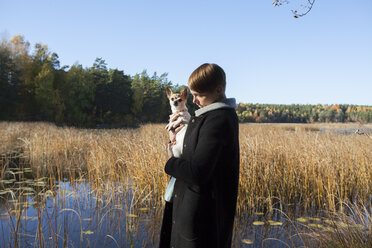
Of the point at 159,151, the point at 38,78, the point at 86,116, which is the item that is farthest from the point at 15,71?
the point at 159,151

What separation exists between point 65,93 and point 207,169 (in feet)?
114

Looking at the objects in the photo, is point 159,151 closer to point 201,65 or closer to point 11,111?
point 201,65

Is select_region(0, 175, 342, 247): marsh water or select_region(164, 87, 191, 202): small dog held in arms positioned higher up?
select_region(164, 87, 191, 202): small dog held in arms

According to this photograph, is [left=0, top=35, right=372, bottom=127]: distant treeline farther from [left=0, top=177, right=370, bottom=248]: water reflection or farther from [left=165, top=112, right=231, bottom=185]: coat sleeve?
[left=165, top=112, right=231, bottom=185]: coat sleeve

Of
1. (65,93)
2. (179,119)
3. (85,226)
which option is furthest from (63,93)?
(179,119)

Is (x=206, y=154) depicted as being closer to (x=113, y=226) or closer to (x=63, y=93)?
(x=113, y=226)

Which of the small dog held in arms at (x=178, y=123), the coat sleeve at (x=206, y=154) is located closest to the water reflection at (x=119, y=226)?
the small dog held in arms at (x=178, y=123)

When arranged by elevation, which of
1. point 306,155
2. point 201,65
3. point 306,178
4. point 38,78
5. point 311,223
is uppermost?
point 38,78

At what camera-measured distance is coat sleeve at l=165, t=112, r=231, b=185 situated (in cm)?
138

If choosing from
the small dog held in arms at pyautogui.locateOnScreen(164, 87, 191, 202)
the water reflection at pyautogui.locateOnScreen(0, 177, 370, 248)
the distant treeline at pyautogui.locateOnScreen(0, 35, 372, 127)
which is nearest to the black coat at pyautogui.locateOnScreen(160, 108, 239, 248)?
the small dog held in arms at pyautogui.locateOnScreen(164, 87, 191, 202)

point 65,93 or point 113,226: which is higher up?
point 65,93

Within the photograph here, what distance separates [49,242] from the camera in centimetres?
342

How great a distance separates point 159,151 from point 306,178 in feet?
8.67

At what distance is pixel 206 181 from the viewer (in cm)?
Answer: 141
